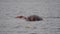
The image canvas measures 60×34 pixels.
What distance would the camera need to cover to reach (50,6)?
4.93 feet

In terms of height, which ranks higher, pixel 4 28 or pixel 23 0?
pixel 23 0

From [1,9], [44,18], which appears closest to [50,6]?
[44,18]

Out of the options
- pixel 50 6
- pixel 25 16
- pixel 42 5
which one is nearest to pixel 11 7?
pixel 25 16

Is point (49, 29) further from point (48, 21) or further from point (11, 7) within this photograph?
point (11, 7)

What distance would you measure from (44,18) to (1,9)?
57cm

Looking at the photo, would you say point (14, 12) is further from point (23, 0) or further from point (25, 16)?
point (23, 0)

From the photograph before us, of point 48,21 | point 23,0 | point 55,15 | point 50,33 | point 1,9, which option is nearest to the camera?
point 50,33

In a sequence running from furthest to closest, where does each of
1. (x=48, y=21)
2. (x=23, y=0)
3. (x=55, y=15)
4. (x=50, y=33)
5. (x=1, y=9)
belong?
(x=23, y=0) < (x=1, y=9) < (x=55, y=15) < (x=48, y=21) < (x=50, y=33)

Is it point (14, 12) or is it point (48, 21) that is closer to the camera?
point (48, 21)

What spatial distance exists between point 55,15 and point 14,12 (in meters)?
0.50

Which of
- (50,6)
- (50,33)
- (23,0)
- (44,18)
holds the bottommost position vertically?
(50,33)

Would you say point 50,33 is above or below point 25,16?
below

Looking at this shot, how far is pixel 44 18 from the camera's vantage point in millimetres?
1333

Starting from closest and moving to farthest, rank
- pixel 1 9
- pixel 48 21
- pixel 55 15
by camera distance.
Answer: pixel 48 21 → pixel 55 15 → pixel 1 9
